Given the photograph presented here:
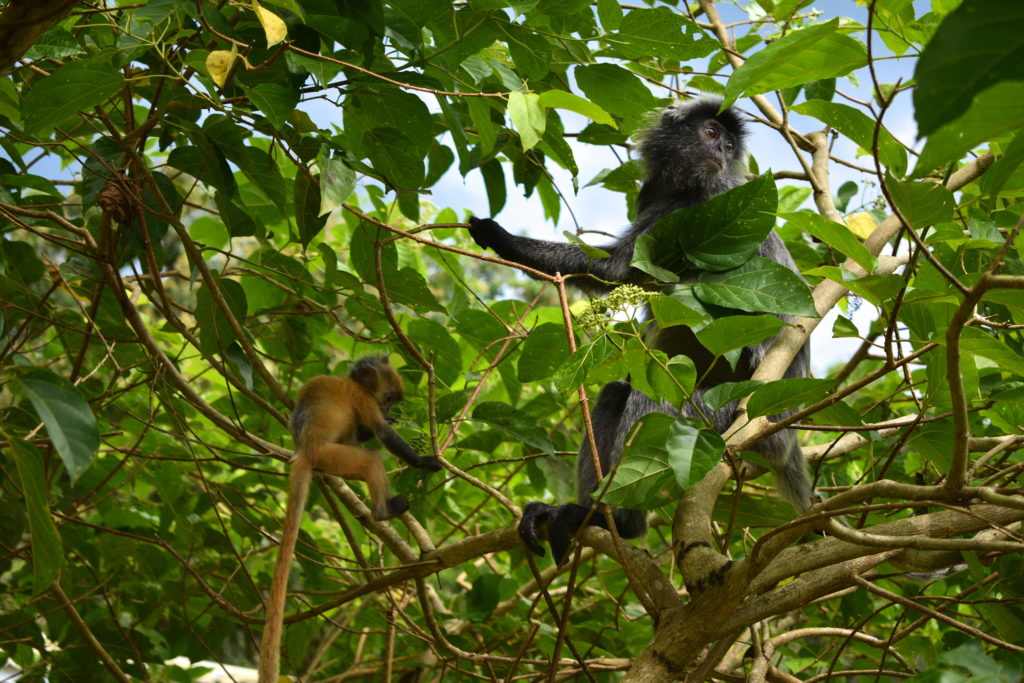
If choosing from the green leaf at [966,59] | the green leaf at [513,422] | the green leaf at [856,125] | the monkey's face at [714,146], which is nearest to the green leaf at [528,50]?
the green leaf at [856,125]

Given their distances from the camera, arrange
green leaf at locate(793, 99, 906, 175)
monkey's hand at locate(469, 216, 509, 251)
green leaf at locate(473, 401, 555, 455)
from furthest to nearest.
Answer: monkey's hand at locate(469, 216, 509, 251), green leaf at locate(473, 401, 555, 455), green leaf at locate(793, 99, 906, 175)

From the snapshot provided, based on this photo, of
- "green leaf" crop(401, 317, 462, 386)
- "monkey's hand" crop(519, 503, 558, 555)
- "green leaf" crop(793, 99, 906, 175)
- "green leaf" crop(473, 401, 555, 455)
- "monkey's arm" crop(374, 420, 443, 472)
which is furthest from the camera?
"green leaf" crop(401, 317, 462, 386)

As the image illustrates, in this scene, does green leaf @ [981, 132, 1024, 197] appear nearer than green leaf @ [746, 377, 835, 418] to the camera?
Yes

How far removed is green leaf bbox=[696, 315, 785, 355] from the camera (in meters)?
1.78

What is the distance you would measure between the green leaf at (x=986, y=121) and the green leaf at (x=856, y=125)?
0.88 meters

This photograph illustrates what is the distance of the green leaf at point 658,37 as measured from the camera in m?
2.46

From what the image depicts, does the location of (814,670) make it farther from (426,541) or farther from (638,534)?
(426,541)

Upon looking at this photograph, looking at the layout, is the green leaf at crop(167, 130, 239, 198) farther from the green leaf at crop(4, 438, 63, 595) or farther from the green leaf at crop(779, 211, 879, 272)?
the green leaf at crop(779, 211, 879, 272)

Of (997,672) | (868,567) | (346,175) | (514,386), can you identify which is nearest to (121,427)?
(514,386)

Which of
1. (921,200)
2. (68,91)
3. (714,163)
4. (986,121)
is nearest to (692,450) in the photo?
(921,200)

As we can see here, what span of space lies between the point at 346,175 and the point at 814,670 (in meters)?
3.11

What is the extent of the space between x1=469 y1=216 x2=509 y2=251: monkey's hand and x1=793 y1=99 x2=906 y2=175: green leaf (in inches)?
67.6

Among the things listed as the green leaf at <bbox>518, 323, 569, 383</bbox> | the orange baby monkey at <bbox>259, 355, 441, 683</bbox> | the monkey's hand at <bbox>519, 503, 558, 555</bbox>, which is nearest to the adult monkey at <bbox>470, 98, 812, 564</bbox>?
the monkey's hand at <bbox>519, 503, 558, 555</bbox>

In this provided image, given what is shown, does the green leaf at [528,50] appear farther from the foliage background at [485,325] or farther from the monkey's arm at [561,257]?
the monkey's arm at [561,257]
